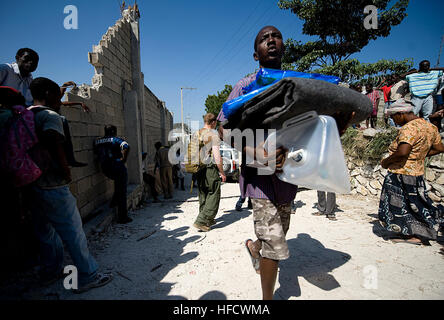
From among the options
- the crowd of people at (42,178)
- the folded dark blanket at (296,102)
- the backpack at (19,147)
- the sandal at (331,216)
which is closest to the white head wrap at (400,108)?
the folded dark blanket at (296,102)

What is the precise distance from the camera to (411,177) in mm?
2797

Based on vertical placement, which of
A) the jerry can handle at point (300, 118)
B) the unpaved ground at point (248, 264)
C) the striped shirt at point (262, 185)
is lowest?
the unpaved ground at point (248, 264)

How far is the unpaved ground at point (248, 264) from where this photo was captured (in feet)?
6.40

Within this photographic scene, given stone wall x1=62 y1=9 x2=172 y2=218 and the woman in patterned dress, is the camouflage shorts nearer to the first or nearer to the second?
the woman in patterned dress

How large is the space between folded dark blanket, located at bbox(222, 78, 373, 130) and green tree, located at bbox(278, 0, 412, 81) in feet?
37.0

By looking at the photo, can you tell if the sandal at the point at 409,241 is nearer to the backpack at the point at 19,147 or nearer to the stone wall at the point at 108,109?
the backpack at the point at 19,147

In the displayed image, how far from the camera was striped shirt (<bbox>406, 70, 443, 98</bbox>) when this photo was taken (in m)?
4.83

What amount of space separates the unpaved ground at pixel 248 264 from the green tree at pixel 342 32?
10.0m

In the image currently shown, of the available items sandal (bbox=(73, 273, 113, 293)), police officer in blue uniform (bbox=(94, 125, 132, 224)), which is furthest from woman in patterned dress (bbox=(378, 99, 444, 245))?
police officer in blue uniform (bbox=(94, 125, 132, 224))

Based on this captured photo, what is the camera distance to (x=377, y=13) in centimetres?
1102

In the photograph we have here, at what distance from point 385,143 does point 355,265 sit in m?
4.03

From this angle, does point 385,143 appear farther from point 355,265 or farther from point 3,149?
point 3,149
